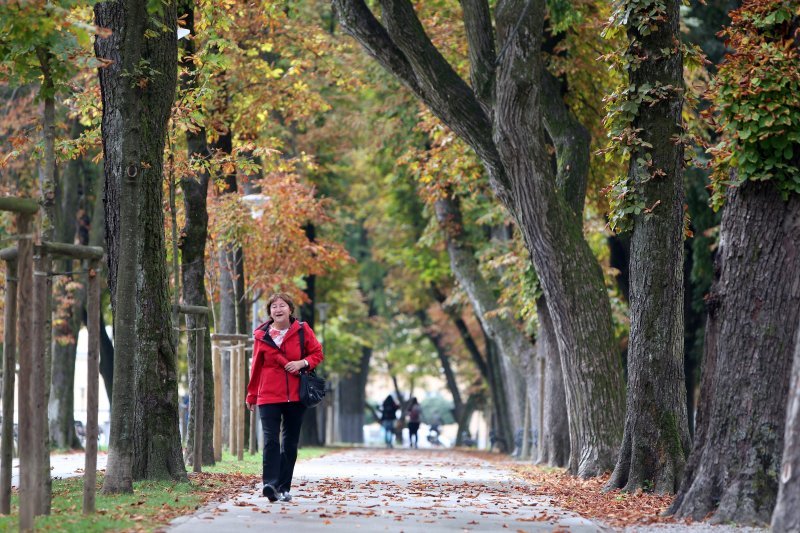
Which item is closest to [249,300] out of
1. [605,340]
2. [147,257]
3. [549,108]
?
[549,108]

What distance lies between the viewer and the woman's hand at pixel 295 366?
40.2 feet

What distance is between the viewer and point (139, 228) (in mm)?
13961

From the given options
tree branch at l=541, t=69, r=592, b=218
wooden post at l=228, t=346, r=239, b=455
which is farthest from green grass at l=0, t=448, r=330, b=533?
tree branch at l=541, t=69, r=592, b=218

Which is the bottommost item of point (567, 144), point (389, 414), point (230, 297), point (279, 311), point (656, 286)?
point (389, 414)

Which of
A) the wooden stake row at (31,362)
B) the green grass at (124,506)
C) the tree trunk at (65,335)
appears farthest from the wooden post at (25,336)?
the tree trunk at (65,335)

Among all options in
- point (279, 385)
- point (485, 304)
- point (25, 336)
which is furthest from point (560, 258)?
point (485, 304)

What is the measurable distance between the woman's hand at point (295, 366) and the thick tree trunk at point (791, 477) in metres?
5.02

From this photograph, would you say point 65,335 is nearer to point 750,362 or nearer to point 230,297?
point 230,297

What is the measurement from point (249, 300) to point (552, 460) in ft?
37.0

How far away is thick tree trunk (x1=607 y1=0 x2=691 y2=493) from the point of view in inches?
572

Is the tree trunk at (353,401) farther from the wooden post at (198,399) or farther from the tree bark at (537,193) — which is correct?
the wooden post at (198,399)

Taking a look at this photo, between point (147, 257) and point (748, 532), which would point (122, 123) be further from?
point (748, 532)

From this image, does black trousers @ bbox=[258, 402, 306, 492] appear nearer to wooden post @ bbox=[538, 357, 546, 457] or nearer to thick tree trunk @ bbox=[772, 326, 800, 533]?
thick tree trunk @ bbox=[772, 326, 800, 533]

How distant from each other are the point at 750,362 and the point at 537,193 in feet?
23.7
